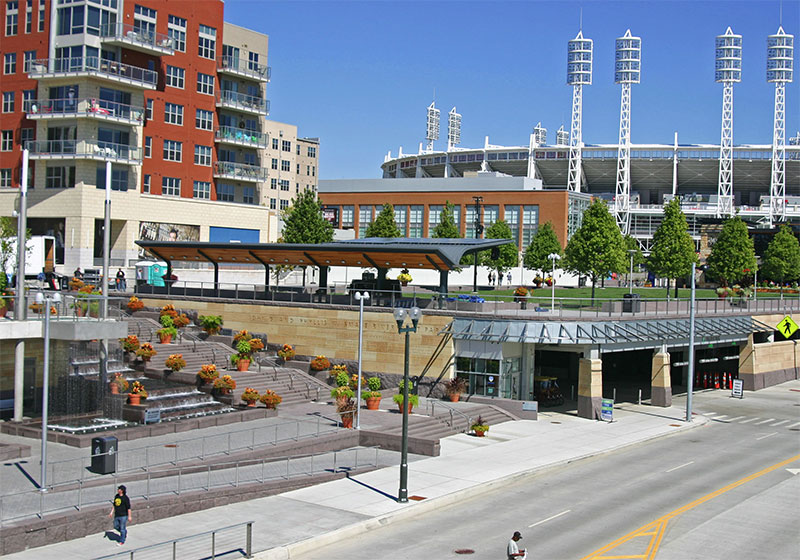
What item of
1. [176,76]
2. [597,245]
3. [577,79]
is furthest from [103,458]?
[577,79]

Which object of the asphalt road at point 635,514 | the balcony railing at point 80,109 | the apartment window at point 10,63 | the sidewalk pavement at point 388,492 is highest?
the apartment window at point 10,63

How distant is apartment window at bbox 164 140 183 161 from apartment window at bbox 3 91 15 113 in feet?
38.2

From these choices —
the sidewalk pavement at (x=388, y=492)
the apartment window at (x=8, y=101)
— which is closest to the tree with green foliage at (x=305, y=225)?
the apartment window at (x=8, y=101)

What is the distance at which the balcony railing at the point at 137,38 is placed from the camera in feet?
213

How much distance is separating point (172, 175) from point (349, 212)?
7814cm

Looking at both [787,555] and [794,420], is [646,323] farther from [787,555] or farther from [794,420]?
[787,555]

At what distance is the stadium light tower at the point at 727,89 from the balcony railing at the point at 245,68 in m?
88.3

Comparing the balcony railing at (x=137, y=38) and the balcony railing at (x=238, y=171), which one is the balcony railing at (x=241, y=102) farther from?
the balcony railing at (x=137, y=38)

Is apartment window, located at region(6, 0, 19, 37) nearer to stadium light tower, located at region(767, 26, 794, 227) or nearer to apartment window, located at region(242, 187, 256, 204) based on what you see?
apartment window, located at region(242, 187, 256, 204)

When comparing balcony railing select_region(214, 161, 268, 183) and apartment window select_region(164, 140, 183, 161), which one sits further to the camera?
balcony railing select_region(214, 161, 268, 183)

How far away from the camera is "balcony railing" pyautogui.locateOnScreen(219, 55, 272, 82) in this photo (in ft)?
247

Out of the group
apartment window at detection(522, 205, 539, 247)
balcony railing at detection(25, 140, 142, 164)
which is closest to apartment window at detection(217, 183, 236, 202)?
balcony railing at detection(25, 140, 142, 164)

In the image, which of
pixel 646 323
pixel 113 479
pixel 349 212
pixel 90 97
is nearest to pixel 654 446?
pixel 646 323

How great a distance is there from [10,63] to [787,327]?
6169 centimetres
